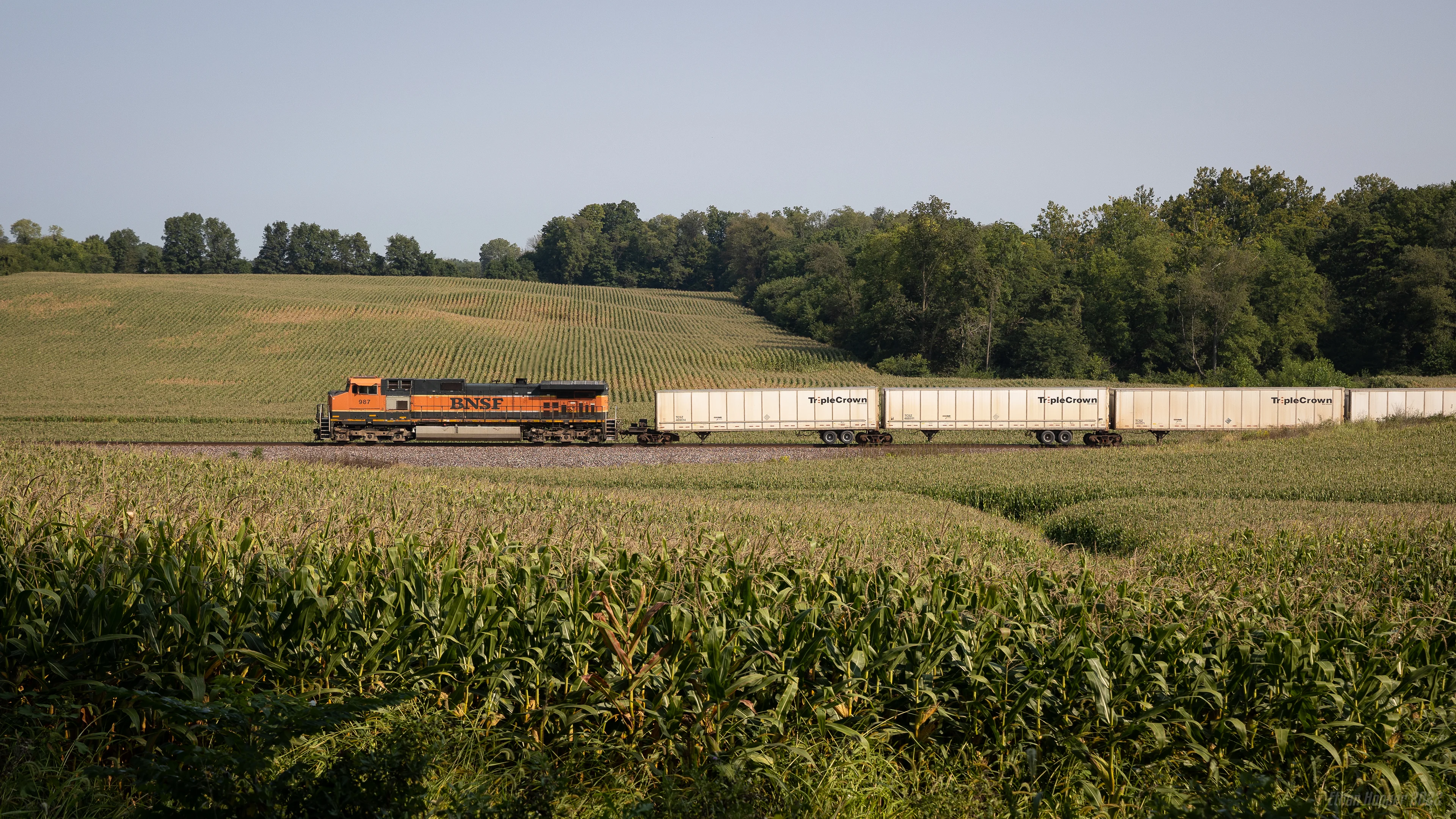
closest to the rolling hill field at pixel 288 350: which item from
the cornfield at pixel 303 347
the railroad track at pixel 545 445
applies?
the cornfield at pixel 303 347

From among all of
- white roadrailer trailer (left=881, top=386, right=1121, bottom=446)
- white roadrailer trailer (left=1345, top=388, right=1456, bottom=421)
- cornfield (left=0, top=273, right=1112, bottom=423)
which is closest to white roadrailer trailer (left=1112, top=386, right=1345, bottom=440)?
white roadrailer trailer (left=1345, top=388, right=1456, bottom=421)

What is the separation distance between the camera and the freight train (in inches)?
1684

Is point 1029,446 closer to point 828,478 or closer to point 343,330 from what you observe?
point 828,478

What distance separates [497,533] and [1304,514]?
16997 mm

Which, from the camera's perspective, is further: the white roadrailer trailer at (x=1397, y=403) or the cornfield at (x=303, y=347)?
the cornfield at (x=303, y=347)

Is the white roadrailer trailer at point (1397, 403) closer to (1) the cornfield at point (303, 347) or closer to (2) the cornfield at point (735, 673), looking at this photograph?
(1) the cornfield at point (303, 347)

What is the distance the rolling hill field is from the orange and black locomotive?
604 cm

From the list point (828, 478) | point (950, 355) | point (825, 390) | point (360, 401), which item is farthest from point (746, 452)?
point (950, 355)

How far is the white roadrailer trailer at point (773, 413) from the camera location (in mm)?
43531

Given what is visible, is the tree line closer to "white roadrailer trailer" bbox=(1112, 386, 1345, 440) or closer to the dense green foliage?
the dense green foliage

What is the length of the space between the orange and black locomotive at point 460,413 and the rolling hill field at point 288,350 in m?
6.04

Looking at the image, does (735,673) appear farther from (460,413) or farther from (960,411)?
(960,411)

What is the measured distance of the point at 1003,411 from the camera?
4409cm

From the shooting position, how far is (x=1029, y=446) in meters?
40.9
